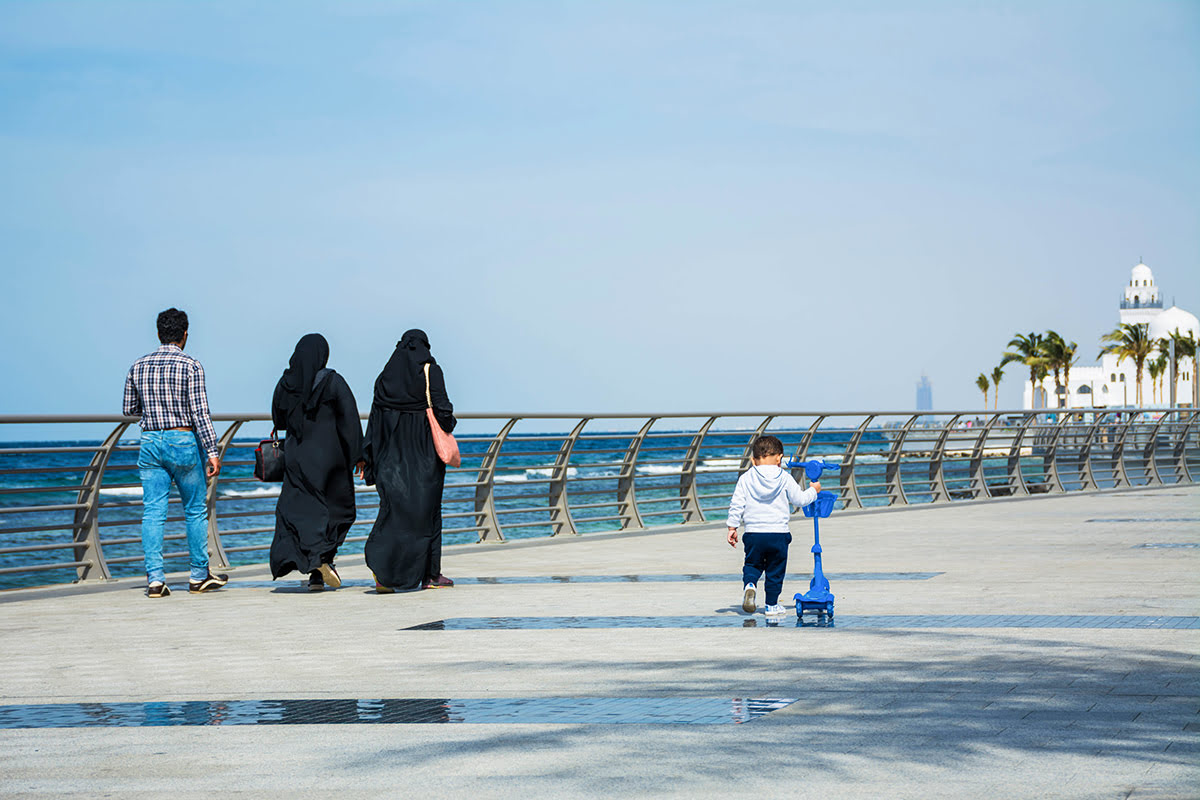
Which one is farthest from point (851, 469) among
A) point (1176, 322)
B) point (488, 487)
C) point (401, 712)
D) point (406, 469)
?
point (1176, 322)

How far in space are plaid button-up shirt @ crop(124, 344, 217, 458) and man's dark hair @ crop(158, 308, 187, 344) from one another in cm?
13

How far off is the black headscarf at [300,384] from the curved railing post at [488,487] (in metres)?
3.84

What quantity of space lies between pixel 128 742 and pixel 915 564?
24.3 feet

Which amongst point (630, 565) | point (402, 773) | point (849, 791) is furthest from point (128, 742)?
point (630, 565)

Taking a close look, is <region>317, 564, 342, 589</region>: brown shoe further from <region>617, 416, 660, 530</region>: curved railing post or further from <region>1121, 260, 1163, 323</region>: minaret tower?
<region>1121, 260, 1163, 323</region>: minaret tower

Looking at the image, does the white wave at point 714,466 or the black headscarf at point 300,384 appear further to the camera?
the white wave at point 714,466

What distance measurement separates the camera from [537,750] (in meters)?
4.55

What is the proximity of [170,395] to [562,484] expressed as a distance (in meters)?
6.17

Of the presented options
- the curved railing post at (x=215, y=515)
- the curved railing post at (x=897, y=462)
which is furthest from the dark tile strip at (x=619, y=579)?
the curved railing post at (x=897, y=462)

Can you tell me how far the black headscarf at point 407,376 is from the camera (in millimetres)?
10062

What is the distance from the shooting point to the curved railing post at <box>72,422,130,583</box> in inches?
406

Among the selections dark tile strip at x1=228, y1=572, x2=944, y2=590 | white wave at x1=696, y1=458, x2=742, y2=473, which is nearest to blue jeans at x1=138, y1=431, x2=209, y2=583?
dark tile strip at x1=228, y1=572, x2=944, y2=590

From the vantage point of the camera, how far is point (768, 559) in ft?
26.8

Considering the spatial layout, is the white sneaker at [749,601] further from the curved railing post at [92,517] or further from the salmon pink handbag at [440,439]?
the curved railing post at [92,517]
